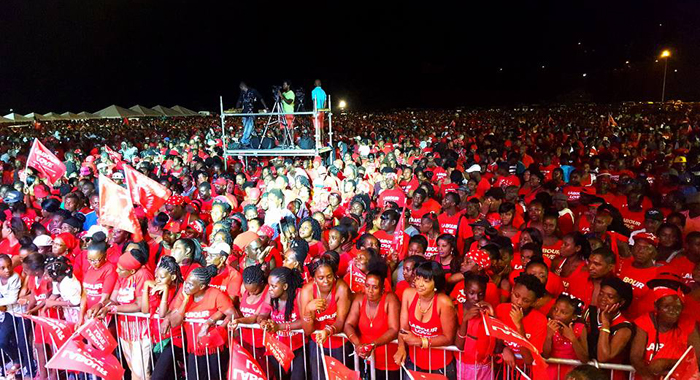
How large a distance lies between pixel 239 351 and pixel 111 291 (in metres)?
1.88

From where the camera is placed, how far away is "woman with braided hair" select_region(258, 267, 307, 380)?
4.32m

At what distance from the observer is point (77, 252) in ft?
20.5

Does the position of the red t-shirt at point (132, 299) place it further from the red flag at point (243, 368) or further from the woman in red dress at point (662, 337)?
the woman in red dress at point (662, 337)

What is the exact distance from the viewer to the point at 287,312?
14.3 feet

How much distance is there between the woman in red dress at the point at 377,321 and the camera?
13.3ft

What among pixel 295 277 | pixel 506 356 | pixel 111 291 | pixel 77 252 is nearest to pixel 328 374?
pixel 295 277

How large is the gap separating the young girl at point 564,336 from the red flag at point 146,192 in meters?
6.18

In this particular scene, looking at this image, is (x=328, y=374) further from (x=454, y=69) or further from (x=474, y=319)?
(x=454, y=69)

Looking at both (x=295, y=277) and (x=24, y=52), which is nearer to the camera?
(x=295, y=277)

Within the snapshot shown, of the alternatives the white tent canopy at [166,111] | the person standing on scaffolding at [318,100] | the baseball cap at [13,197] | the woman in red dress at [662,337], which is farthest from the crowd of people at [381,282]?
the white tent canopy at [166,111]

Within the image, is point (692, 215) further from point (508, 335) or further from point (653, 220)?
point (508, 335)

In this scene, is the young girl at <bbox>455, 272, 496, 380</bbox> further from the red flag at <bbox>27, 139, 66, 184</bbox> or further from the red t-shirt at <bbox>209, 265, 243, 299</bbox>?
the red flag at <bbox>27, 139, 66, 184</bbox>

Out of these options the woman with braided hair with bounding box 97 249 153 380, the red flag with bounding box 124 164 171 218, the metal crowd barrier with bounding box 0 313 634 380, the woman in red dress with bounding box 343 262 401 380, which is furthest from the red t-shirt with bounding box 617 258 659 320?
the red flag with bounding box 124 164 171 218

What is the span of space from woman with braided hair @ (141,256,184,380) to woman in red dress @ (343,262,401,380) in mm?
1667
